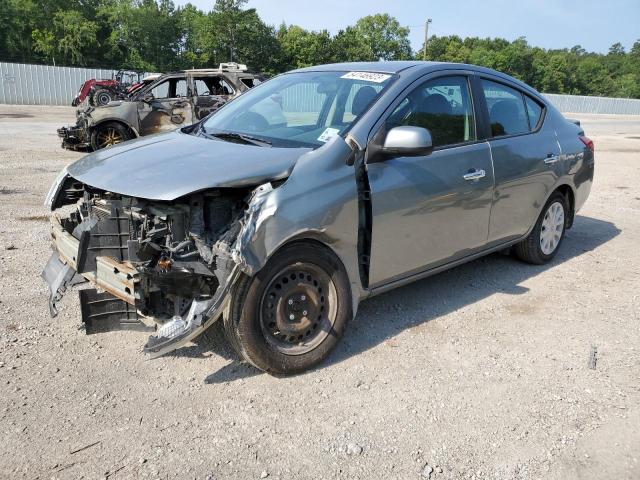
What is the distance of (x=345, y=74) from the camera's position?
4258mm

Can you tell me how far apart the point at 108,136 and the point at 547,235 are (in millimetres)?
9685

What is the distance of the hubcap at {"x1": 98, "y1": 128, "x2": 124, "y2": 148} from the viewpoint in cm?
1207

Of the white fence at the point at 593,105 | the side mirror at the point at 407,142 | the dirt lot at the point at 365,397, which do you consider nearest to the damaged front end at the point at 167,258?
the dirt lot at the point at 365,397

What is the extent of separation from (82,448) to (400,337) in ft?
7.14

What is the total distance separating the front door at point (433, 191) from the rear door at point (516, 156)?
7.8 inches

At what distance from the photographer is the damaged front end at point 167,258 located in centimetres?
309

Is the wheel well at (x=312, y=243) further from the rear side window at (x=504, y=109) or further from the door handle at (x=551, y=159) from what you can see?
the door handle at (x=551, y=159)

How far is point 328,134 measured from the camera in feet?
12.1

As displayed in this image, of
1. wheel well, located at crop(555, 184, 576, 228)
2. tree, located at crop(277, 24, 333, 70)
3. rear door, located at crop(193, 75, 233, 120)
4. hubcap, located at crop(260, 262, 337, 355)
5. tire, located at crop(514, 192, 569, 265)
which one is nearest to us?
hubcap, located at crop(260, 262, 337, 355)

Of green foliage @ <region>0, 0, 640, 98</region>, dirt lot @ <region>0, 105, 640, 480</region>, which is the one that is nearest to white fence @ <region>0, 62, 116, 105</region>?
green foliage @ <region>0, 0, 640, 98</region>

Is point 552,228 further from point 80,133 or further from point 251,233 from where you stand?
point 80,133

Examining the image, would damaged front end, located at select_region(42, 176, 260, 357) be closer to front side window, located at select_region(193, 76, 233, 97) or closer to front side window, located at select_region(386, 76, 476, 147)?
front side window, located at select_region(386, 76, 476, 147)

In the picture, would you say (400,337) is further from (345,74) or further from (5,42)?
(5,42)

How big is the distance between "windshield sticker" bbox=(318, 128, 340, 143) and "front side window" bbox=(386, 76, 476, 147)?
348mm
